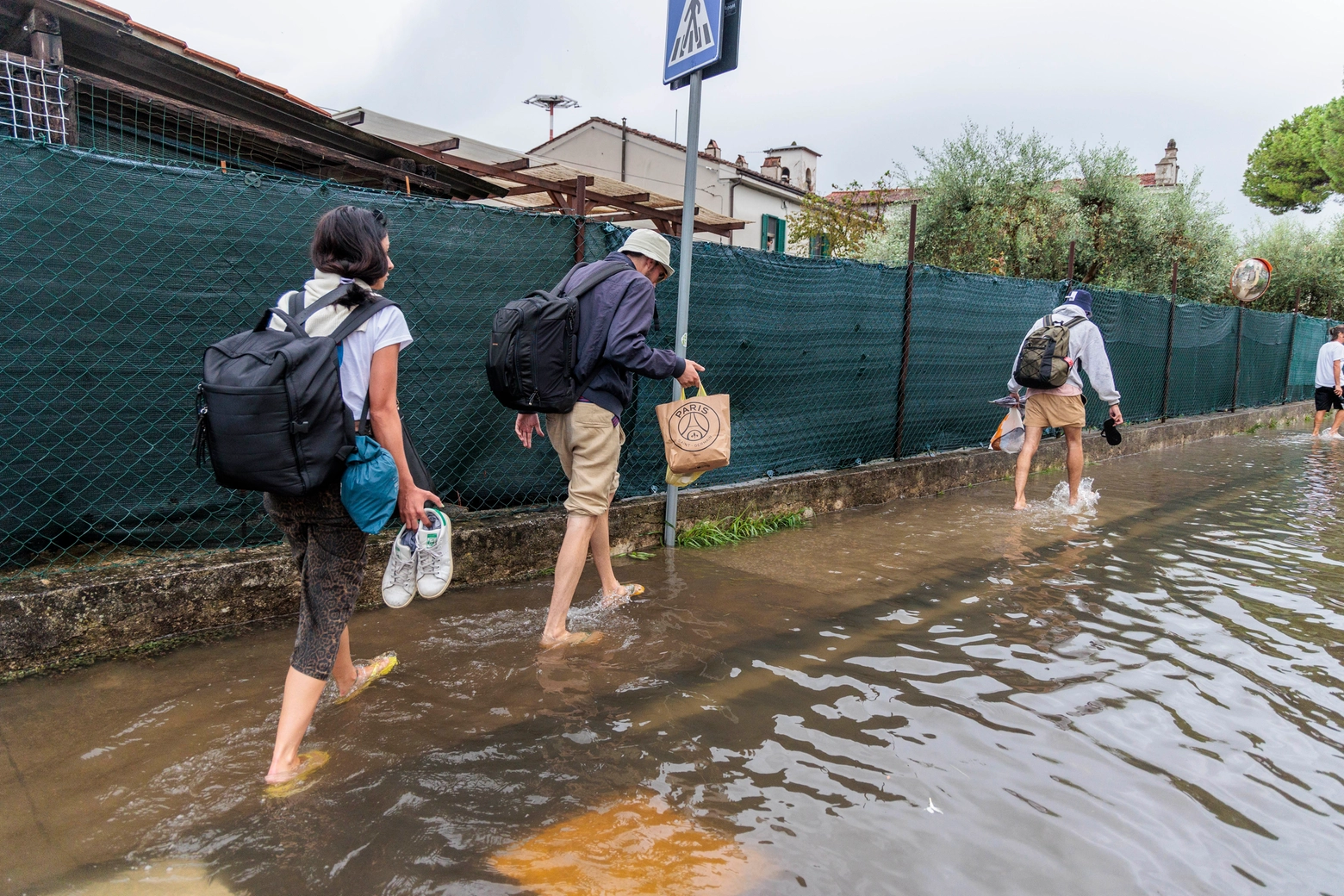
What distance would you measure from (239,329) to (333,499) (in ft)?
5.80

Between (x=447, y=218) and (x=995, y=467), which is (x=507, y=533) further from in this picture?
(x=995, y=467)

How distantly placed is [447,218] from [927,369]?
16.0 feet

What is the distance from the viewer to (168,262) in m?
3.65

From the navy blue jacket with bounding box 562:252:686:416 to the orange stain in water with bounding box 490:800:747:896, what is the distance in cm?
188

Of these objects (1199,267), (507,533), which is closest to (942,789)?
(507,533)

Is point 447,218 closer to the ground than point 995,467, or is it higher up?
higher up

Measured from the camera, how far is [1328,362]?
12.4 meters

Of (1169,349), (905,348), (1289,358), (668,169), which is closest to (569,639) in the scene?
(905,348)

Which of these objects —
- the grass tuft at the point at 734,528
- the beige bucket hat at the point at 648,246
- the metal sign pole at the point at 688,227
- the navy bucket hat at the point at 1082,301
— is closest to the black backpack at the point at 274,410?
the beige bucket hat at the point at 648,246

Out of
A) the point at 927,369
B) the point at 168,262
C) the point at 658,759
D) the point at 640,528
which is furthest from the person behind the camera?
the point at 927,369

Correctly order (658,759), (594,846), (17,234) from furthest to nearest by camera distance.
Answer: (17,234) < (658,759) < (594,846)

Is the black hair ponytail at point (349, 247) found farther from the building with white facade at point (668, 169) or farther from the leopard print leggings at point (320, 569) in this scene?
the building with white facade at point (668, 169)

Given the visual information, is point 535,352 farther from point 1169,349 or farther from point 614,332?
point 1169,349

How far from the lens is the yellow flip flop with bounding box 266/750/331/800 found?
2.50m
